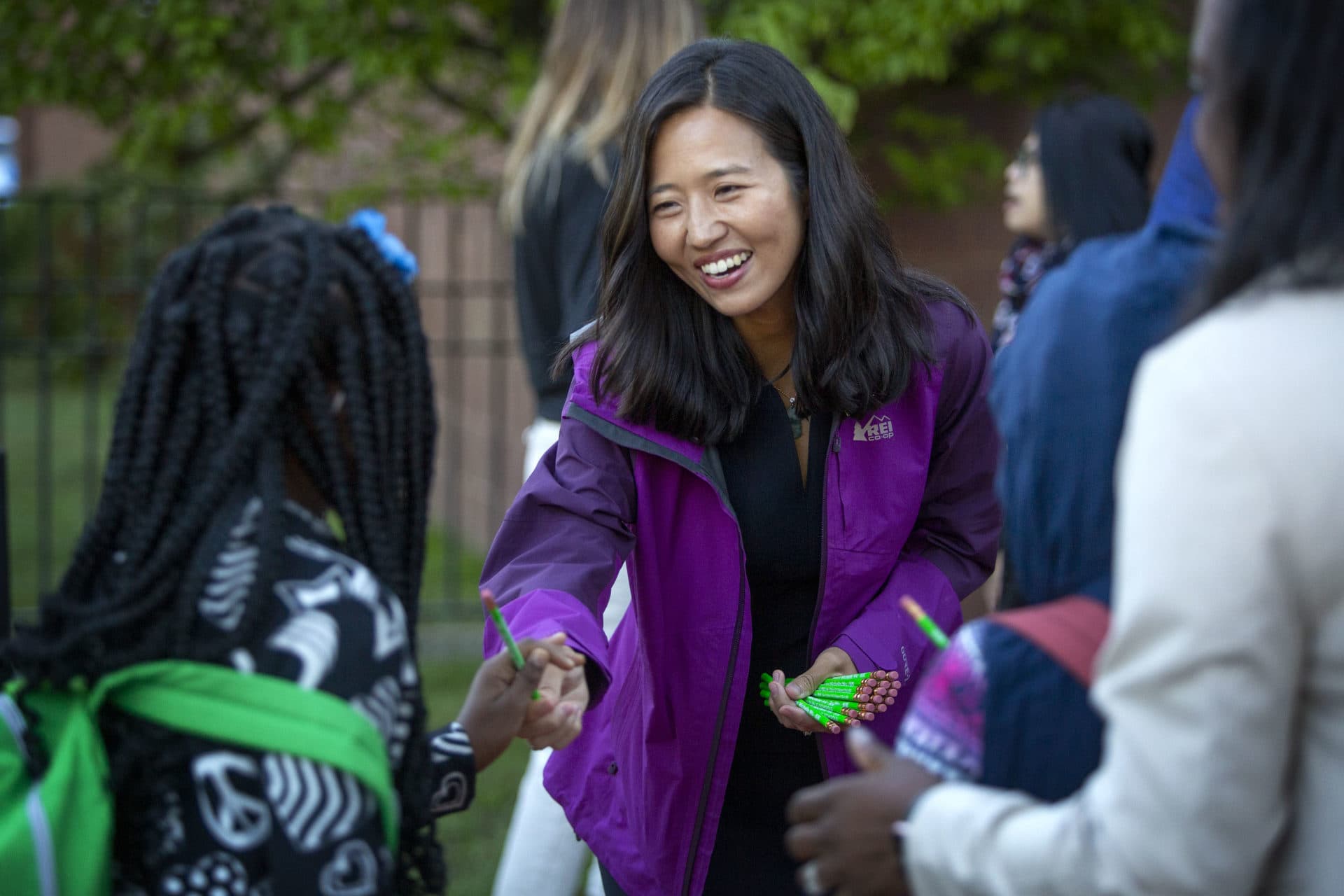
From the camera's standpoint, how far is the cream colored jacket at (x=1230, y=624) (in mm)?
1297

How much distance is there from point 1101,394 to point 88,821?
4.09ft

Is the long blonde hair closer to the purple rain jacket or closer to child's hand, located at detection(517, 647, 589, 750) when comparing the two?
the purple rain jacket

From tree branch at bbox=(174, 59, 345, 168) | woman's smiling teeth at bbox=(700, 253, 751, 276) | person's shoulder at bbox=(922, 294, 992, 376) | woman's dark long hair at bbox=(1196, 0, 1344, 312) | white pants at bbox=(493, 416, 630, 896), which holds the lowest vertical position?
white pants at bbox=(493, 416, 630, 896)

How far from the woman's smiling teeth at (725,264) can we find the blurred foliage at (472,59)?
8.41 feet

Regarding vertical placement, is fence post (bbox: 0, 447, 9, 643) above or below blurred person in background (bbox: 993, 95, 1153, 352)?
below

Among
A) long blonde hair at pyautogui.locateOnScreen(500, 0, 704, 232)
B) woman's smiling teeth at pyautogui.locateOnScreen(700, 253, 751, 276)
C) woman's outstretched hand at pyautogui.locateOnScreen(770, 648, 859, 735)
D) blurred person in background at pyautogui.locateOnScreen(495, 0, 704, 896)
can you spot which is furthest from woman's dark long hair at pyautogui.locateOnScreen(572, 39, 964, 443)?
long blonde hair at pyautogui.locateOnScreen(500, 0, 704, 232)

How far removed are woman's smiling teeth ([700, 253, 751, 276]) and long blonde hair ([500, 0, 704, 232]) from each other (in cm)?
146

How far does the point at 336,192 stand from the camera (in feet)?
23.6

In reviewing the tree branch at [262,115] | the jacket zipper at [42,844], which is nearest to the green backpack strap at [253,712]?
the jacket zipper at [42,844]

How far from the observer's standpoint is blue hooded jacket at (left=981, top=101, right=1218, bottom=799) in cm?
158

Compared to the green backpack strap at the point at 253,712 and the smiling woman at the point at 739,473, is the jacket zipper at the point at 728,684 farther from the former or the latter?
the green backpack strap at the point at 253,712

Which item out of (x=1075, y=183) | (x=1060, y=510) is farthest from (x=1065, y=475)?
(x=1075, y=183)

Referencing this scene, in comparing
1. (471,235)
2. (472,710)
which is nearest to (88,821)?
(472,710)

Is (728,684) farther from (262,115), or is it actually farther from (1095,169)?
(262,115)
